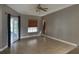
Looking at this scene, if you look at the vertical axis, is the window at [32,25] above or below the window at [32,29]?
above

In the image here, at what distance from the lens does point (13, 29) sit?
2.04m

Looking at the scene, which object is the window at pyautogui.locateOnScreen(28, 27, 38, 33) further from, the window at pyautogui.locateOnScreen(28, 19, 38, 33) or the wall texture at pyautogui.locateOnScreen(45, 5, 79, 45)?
the wall texture at pyautogui.locateOnScreen(45, 5, 79, 45)

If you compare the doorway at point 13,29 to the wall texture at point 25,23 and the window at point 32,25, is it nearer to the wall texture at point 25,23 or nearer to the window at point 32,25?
the wall texture at point 25,23

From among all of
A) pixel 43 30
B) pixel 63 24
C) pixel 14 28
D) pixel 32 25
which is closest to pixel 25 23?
pixel 32 25

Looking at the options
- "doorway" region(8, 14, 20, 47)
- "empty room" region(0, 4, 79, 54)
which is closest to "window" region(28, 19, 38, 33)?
"empty room" region(0, 4, 79, 54)

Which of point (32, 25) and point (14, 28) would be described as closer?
point (14, 28)

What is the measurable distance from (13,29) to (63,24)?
4.00ft

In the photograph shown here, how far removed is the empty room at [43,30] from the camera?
1.99 meters

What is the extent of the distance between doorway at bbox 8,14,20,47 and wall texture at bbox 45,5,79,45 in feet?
2.38

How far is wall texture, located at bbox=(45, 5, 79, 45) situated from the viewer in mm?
2314

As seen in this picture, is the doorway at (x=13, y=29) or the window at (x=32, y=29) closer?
the doorway at (x=13, y=29)

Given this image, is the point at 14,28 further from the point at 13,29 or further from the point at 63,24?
the point at 63,24

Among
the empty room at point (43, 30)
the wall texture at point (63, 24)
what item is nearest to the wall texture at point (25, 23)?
the empty room at point (43, 30)
